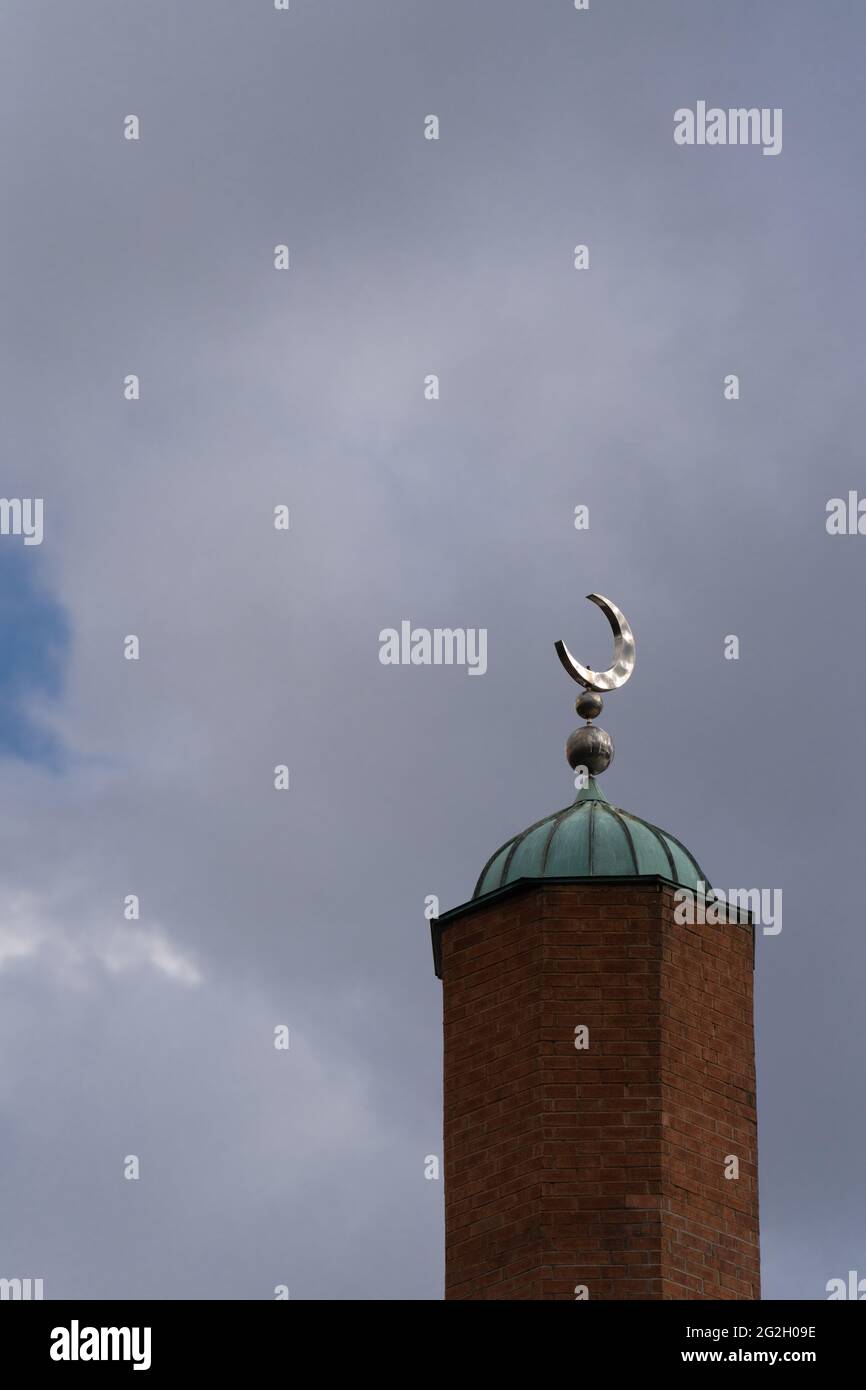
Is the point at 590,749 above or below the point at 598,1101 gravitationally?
above

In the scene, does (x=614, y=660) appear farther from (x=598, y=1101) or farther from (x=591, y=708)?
→ (x=598, y=1101)

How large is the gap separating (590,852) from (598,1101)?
2.63 meters

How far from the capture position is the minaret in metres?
45.0

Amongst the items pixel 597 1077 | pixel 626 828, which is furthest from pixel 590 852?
pixel 597 1077

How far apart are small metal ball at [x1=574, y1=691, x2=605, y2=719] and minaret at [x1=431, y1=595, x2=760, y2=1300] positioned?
1.25 meters

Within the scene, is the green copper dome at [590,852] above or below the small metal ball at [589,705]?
below

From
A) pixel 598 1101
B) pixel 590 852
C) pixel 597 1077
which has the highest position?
pixel 590 852

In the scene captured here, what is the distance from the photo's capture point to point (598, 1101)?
45.5 m

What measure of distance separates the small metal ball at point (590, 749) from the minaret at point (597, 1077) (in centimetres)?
82

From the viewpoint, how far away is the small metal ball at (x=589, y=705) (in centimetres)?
4816

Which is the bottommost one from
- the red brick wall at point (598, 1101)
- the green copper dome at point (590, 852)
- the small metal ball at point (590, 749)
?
the red brick wall at point (598, 1101)
